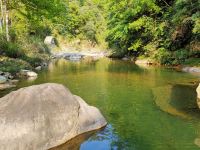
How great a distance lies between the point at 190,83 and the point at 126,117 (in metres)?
8.02

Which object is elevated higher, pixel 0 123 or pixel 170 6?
pixel 170 6

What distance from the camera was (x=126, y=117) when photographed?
1237 cm

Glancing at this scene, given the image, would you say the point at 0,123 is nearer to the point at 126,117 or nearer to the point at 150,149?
the point at 150,149

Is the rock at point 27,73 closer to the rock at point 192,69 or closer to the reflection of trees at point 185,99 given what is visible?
the reflection of trees at point 185,99

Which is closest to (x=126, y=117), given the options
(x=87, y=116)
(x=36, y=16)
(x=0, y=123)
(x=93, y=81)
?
(x=87, y=116)

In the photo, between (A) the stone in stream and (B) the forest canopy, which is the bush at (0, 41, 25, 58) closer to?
(B) the forest canopy

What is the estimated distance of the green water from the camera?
974 cm

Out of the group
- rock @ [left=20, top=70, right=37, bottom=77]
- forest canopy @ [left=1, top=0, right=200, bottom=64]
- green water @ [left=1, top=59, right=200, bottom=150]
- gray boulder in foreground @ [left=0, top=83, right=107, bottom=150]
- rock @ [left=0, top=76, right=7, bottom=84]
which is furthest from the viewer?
forest canopy @ [left=1, top=0, right=200, bottom=64]

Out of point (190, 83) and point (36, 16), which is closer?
point (190, 83)

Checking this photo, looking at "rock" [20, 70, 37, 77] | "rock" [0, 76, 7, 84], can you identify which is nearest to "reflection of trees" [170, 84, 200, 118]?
"rock" [0, 76, 7, 84]

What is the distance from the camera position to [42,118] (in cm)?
915

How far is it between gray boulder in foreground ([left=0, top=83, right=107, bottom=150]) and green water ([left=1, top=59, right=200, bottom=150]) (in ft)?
1.97

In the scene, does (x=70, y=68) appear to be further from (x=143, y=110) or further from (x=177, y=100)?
(x=143, y=110)

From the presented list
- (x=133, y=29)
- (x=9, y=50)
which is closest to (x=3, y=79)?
(x=9, y=50)
